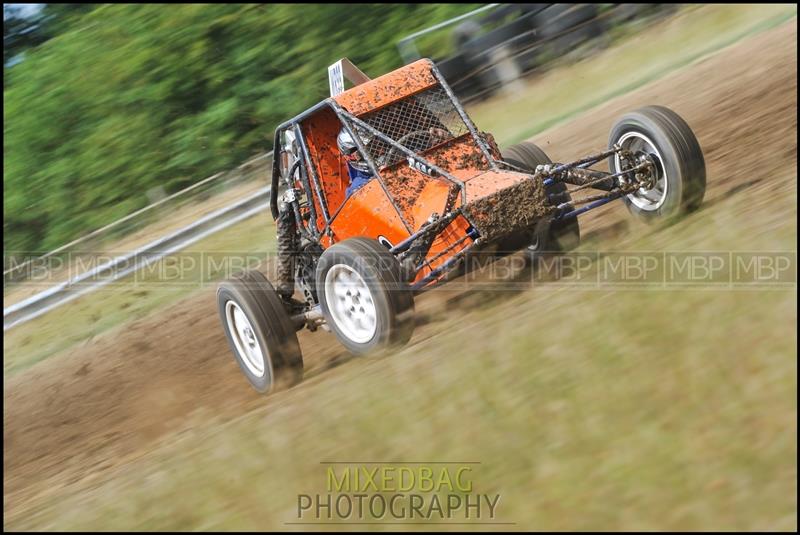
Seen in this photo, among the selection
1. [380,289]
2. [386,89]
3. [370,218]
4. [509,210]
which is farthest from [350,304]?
[386,89]

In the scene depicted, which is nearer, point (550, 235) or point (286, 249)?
point (550, 235)

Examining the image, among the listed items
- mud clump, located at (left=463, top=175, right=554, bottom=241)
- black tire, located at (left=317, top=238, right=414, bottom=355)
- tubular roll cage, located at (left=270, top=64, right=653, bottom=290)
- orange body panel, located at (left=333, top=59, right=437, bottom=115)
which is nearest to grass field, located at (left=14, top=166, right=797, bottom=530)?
black tire, located at (left=317, top=238, right=414, bottom=355)

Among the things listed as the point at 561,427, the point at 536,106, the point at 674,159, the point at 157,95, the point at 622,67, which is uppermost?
the point at 157,95

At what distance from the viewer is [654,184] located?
638cm

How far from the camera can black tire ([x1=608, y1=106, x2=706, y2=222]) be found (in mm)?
6070

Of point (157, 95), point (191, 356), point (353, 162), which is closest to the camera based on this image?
point (353, 162)

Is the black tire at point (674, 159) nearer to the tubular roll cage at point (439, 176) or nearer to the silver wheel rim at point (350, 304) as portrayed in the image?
the tubular roll cage at point (439, 176)

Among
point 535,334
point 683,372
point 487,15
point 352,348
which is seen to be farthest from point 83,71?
point 683,372

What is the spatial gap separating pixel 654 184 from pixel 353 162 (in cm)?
194

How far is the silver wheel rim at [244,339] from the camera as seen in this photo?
664 centimetres

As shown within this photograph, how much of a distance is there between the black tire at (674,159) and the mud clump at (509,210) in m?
0.94

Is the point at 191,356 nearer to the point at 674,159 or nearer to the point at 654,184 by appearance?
the point at 654,184

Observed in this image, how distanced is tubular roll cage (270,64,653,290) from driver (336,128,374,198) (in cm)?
10

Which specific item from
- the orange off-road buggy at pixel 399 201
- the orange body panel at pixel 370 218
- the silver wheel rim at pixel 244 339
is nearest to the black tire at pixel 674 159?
the orange off-road buggy at pixel 399 201
